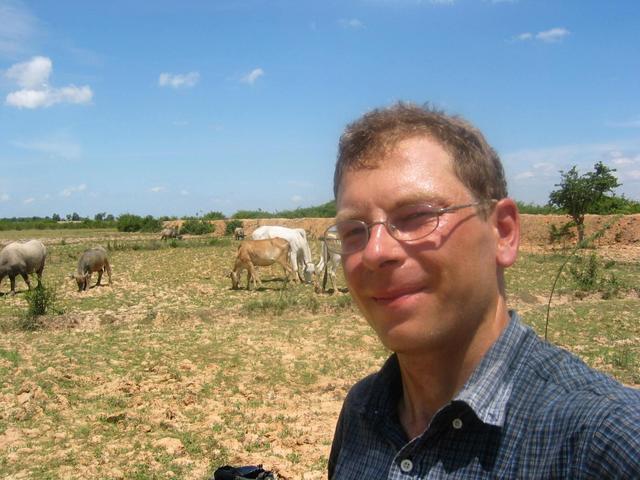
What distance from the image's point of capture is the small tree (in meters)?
23.5

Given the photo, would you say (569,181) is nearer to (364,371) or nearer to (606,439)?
(364,371)

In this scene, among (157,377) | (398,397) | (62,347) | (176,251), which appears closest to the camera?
(398,397)

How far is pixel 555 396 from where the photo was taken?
44.0 inches

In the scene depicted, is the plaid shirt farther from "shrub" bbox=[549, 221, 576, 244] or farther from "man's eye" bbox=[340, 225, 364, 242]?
"shrub" bbox=[549, 221, 576, 244]

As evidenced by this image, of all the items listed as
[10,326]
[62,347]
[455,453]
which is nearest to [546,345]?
[455,453]

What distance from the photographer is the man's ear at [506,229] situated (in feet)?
4.34

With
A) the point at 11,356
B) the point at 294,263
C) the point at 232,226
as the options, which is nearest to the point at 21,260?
the point at 294,263

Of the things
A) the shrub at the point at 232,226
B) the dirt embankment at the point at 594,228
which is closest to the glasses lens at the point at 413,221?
the dirt embankment at the point at 594,228

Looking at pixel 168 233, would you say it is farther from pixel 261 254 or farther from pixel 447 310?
pixel 447 310

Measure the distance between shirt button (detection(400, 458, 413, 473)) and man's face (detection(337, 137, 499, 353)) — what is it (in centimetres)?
23

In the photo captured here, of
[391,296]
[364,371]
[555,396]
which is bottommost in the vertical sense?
[364,371]

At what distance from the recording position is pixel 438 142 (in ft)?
4.28

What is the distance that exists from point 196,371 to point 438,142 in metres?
6.34

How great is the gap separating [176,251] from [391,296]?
992 inches
